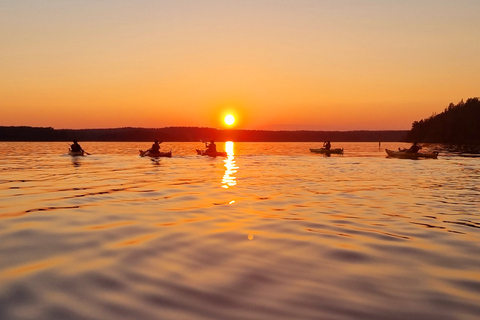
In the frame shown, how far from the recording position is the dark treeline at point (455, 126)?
391 feet

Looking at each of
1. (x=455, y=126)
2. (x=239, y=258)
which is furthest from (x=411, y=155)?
(x=455, y=126)

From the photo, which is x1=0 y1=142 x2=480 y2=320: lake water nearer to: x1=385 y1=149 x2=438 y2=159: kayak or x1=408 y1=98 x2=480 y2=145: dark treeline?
x1=385 y1=149 x2=438 y2=159: kayak

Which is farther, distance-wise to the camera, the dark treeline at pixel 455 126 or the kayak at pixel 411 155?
the dark treeline at pixel 455 126

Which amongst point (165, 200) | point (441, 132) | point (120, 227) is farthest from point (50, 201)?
point (441, 132)

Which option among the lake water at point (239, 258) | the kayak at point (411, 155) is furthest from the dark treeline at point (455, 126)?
the lake water at point (239, 258)

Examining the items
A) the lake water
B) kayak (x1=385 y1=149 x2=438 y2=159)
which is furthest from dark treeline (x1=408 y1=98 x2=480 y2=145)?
the lake water

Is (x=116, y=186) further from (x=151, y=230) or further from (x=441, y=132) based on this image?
(x=441, y=132)

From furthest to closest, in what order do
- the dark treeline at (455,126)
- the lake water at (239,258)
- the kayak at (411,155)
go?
1. the dark treeline at (455,126)
2. the kayak at (411,155)
3. the lake water at (239,258)

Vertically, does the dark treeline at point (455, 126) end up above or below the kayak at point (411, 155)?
above

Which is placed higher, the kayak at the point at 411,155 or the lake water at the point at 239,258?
the kayak at the point at 411,155

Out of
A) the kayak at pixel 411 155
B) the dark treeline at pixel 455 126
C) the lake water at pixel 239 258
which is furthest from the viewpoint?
the dark treeline at pixel 455 126

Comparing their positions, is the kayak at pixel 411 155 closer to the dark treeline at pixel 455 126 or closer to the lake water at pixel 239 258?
the lake water at pixel 239 258

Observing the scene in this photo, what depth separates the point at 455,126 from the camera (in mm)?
124375

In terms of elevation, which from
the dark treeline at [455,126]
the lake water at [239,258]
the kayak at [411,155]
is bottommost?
the lake water at [239,258]
